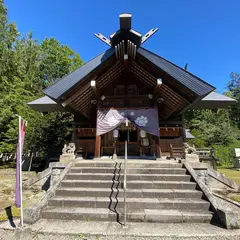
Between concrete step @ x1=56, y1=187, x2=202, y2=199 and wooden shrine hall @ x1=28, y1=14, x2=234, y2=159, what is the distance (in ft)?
8.74

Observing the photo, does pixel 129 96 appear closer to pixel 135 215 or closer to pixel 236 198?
pixel 135 215

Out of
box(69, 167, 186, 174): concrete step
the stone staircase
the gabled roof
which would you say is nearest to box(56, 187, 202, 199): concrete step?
the stone staircase

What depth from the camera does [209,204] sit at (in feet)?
13.3

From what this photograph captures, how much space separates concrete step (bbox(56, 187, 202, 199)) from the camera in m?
4.46

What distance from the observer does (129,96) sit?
26.5 ft

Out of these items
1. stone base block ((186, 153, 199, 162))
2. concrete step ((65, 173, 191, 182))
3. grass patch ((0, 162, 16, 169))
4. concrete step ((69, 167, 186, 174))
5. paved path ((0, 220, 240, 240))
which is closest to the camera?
paved path ((0, 220, 240, 240))

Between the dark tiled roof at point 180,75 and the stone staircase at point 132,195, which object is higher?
the dark tiled roof at point 180,75

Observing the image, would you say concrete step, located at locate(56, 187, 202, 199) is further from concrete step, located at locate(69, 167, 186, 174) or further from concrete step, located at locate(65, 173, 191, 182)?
concrete step, located at locate(69, 167, 186, 174)

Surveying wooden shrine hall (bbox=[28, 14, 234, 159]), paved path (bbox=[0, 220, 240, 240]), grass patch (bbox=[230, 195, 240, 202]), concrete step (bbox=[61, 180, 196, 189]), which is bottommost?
paved path (bbox=[0, 220, 240, 240])

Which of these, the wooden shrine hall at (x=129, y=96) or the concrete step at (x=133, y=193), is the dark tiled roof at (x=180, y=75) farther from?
the concrete step at (x=133, y=193)

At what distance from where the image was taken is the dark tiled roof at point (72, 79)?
257 inches

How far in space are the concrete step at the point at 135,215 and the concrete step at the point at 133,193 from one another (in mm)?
553

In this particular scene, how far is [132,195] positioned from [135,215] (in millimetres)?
782

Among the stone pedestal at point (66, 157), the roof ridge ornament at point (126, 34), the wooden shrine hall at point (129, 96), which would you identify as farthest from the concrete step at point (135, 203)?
the roof ridge ornament at point (126, 34)
